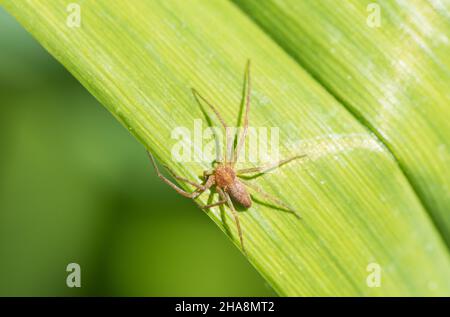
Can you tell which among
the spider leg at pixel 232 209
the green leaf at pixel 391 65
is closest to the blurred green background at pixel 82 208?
the spider leg at pixel 232 209

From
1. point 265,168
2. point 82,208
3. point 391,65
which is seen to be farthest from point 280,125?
point 82,208

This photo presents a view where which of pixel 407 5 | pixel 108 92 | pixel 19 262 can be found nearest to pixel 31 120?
pixel 19 262

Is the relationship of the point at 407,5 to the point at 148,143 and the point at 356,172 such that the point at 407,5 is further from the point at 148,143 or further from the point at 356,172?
the point at 148,143

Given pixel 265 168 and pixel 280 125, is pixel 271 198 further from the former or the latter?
pixel 280 125

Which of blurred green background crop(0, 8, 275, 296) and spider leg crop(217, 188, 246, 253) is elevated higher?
blurred green background crop(0, 8, 275, 296)

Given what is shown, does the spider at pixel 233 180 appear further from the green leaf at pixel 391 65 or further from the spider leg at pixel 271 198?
the green leaf at pixel 391 65

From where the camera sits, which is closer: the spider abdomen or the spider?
the spider

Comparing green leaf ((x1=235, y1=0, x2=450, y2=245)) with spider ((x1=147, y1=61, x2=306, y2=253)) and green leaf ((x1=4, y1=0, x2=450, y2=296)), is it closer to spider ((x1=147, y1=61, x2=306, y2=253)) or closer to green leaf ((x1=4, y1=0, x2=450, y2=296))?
green leaf ((x1=4, y1=0, x2=450, y2=296))

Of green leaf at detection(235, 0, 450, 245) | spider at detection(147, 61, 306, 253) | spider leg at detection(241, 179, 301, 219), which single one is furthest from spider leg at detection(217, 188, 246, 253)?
green leaf at detection(235, 0, 450, 245)
